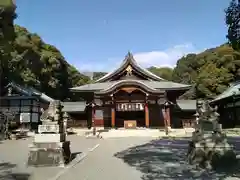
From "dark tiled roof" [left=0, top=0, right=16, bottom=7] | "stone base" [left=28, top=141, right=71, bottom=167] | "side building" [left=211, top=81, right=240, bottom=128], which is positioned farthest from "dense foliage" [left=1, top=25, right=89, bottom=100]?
"side building" [left=211, top=81, right=240, bottom=128]

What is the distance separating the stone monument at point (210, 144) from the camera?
331 inches

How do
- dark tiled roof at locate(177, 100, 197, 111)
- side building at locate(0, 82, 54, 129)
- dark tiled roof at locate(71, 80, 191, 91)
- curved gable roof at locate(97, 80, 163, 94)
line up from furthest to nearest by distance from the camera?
1. dark tiled roof at locate(177, 100, 197, 111)
2. dark tiled roof at locate(71, 80, 191, 91)
3. curved gable roof at locate(97, 80, 163, 94)
4. side building at locate(0, 82, 54, 129)

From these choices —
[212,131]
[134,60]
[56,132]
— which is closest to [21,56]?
[134,60]

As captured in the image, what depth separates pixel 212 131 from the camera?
8797 millimetres

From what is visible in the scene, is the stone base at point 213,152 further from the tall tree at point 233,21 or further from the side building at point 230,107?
the side building at point 230,107

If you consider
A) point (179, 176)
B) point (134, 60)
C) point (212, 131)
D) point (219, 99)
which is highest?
point (134, 60)

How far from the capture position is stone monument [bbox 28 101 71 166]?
9.31m

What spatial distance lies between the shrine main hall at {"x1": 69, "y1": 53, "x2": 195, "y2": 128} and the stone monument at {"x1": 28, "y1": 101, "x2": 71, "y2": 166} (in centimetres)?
2035

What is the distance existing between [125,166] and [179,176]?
2227 mm

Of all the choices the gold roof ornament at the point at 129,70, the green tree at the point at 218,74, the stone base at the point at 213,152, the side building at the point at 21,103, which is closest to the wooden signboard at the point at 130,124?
the gold roof ornament at the point at 129,70

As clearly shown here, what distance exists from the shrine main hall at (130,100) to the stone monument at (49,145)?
20.3 m

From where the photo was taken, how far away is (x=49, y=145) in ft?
31.0

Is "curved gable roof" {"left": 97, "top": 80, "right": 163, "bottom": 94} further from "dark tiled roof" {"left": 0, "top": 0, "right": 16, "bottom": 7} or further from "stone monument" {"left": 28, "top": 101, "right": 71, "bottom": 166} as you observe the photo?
"dark tiled roof" {"left": 0, "top": 0, "right": 16, "bottom": 7}

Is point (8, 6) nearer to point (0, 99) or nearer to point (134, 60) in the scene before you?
point (0, 99)
